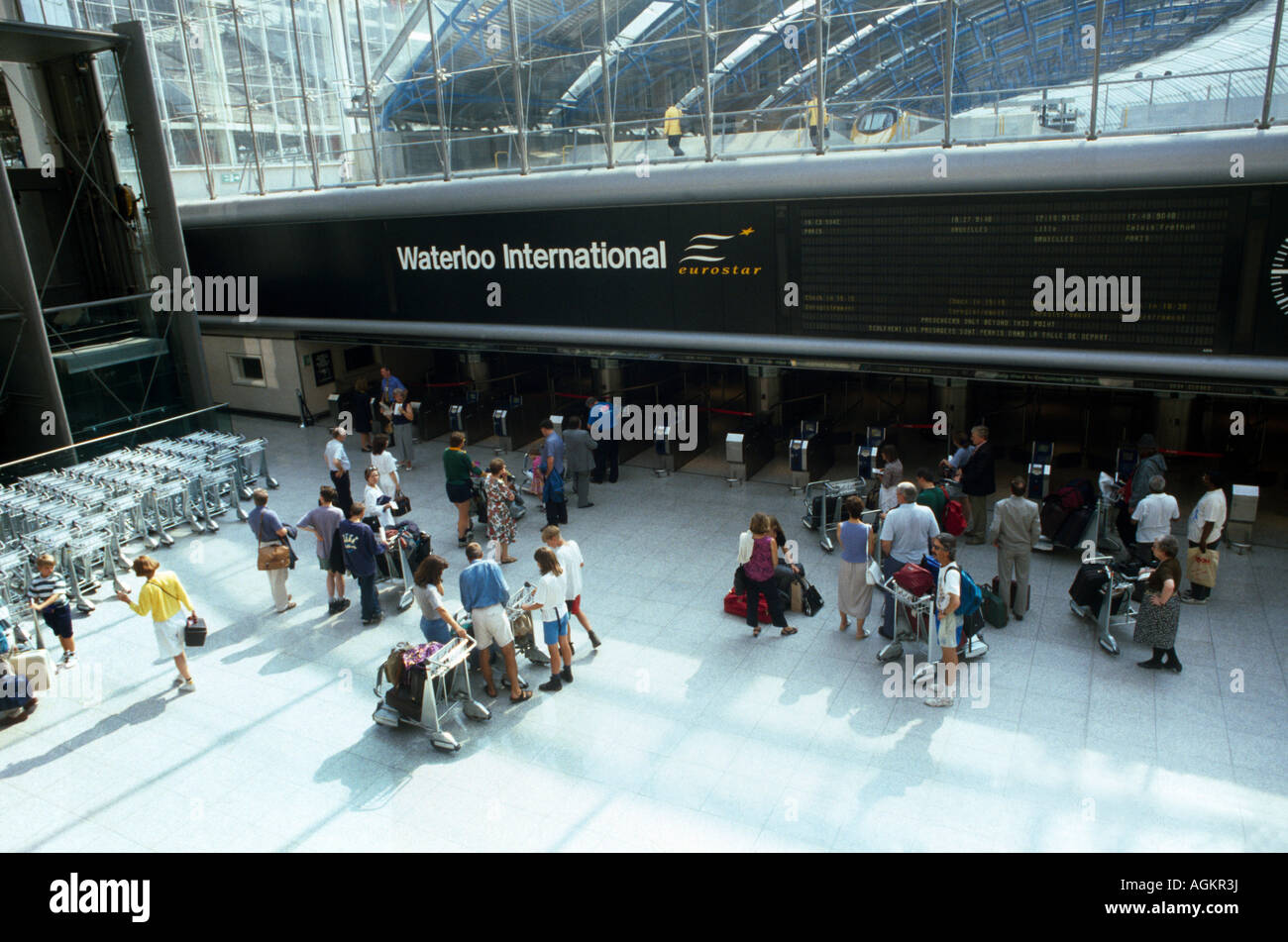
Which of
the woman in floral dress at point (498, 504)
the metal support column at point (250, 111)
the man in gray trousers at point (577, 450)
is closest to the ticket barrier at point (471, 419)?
the man in gray trousers at point (577, 450)

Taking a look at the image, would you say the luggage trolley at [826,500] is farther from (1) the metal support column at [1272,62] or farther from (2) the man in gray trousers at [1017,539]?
(1) the metal support column at [1272,62]

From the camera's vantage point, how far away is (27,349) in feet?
43.3

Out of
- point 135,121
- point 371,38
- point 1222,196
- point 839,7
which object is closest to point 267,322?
point 135,121

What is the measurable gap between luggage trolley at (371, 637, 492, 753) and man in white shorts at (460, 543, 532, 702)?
6.9 inches

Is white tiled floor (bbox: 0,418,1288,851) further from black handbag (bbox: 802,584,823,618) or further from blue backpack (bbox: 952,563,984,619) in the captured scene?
blue backpack (bbox: 952,563,984,619)

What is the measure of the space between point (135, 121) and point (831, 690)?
14.5 meters

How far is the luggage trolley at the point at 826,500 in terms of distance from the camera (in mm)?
10781

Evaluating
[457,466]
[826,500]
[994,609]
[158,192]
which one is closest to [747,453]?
[826,500]

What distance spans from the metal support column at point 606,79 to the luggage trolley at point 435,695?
24.9ft

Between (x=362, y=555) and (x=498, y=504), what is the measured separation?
1.90 meters

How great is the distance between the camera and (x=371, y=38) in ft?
48.7

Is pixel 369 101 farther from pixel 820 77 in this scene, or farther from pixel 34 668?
pixel 34 668

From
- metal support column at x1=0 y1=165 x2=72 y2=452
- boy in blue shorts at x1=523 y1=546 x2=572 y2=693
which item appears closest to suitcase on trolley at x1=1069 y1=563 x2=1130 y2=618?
boy in blue shorts at x1=523 y1=546 x2=572 y2=693

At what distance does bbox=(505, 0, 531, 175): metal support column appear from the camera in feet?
41.7
